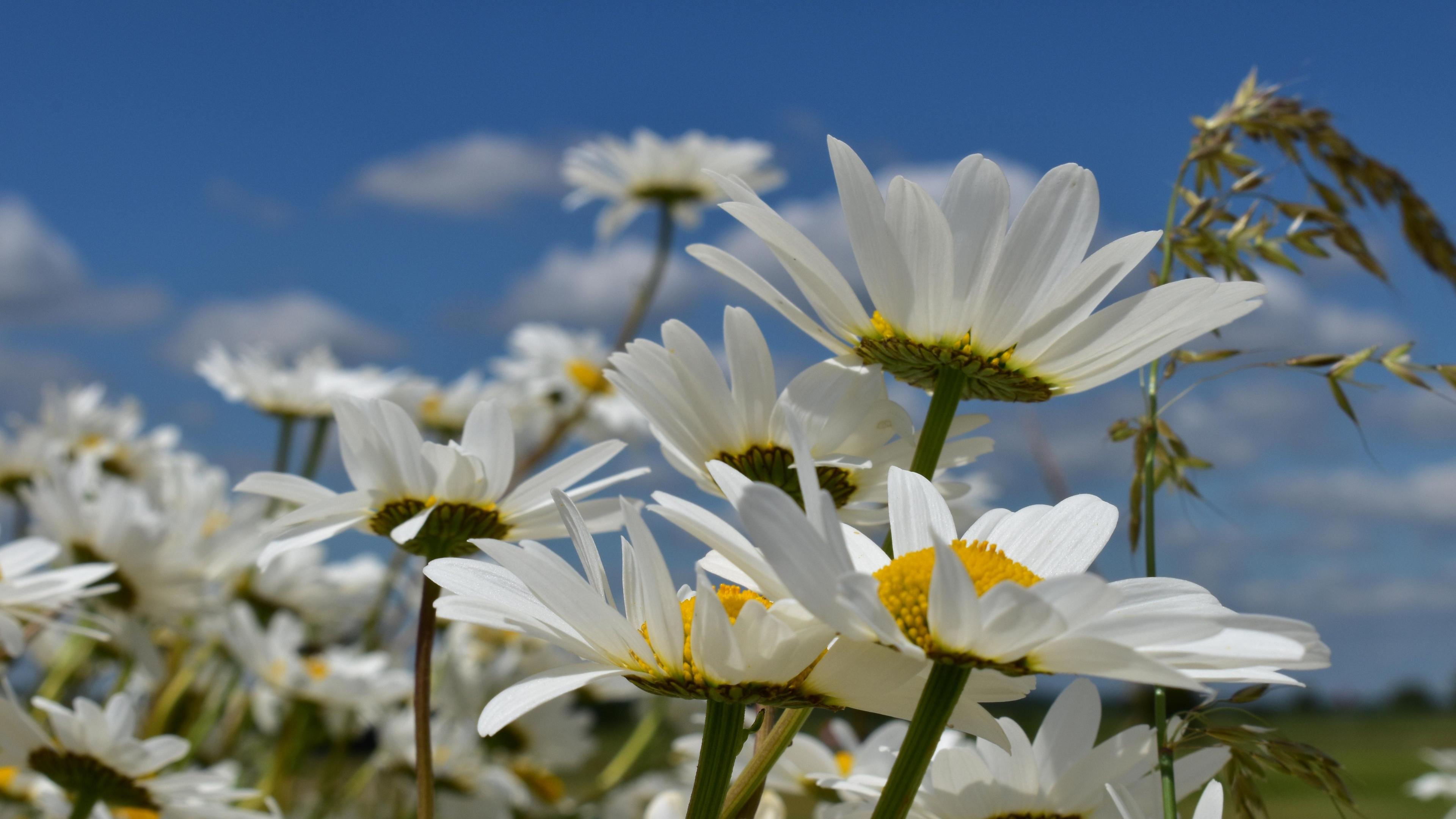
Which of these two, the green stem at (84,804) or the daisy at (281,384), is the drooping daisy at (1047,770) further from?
the daisy at (281,384)

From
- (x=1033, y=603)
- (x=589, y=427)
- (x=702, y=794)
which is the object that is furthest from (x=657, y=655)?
(x=589, y=427)

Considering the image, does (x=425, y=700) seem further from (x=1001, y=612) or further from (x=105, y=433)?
(x=105, y=433)

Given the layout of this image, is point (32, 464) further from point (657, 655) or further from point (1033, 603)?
point (1033, 603)

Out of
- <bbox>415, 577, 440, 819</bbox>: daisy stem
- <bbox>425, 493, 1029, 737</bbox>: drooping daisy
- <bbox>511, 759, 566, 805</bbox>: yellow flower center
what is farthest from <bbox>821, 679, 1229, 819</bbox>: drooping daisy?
<bbox>511, 759, 566, 805</bbox>: yellow flower center

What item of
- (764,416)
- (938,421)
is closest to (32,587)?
(764,416)

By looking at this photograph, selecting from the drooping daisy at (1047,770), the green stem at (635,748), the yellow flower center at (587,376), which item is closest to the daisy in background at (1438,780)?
the green stem at (635,748)

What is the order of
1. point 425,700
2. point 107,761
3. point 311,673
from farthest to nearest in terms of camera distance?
point 311,673, point 107,761, point 425,700

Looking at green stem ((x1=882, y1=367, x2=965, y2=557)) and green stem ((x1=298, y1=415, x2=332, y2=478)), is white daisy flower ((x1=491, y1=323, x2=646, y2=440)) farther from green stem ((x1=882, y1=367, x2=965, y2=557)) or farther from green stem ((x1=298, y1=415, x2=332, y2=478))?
green stem ((x1=882, y1=367, x2=965, y2=557))
